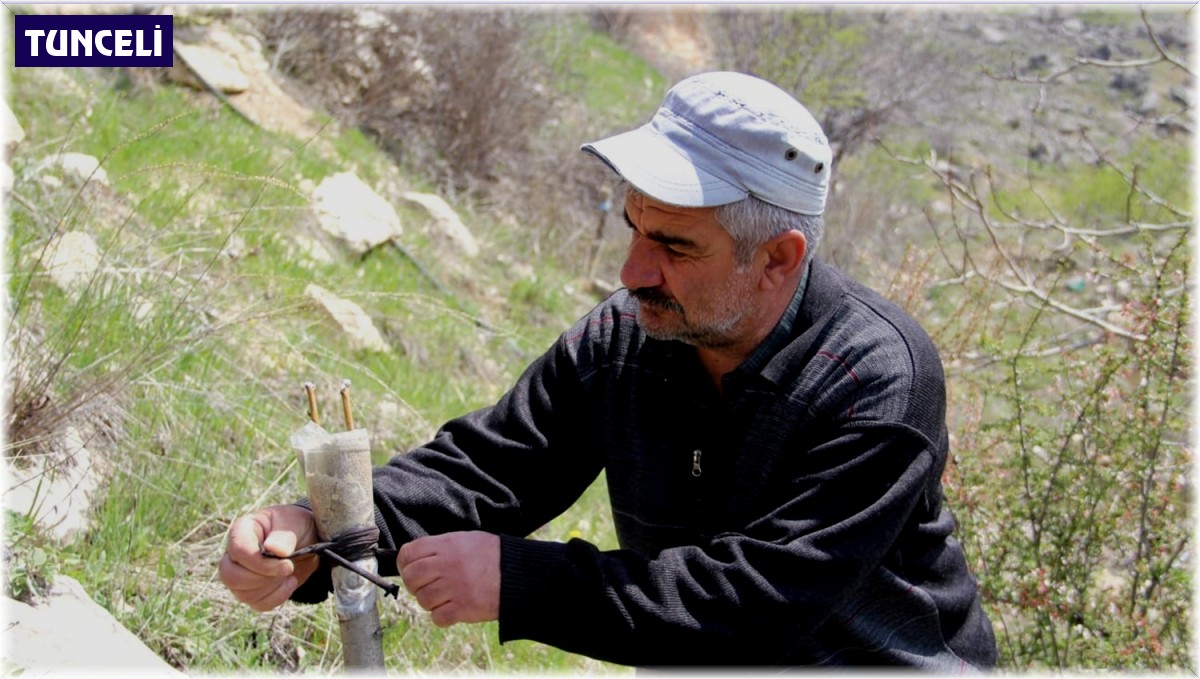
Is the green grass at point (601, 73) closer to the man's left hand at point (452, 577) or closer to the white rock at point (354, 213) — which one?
the white rock at point (354, 213)

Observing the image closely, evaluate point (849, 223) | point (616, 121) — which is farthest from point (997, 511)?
point (616, 121)

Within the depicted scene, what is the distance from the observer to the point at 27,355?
3402mm

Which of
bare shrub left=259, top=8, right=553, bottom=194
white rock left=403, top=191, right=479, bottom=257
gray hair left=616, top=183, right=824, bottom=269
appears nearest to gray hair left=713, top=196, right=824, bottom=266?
gray hair left=616, top=183, right=824, bottom=269

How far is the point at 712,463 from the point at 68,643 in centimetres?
133

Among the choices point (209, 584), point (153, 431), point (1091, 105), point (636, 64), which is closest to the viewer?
point (209, 584)

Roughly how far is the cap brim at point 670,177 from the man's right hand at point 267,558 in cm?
77

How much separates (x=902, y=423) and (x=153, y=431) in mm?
2273

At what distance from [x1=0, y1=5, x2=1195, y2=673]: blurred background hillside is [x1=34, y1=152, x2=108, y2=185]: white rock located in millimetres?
33

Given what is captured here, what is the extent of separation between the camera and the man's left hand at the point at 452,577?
2004 mm

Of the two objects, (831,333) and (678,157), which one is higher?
(678,157)

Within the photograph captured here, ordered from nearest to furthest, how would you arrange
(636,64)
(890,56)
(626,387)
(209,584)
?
(626,387)
(209,584)
(890,56)
(636,64)

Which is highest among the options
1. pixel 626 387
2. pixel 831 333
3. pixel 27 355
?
pixel 831 333

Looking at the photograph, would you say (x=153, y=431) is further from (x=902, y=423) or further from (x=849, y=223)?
(x=849, y=223)

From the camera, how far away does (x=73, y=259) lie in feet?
12.9
